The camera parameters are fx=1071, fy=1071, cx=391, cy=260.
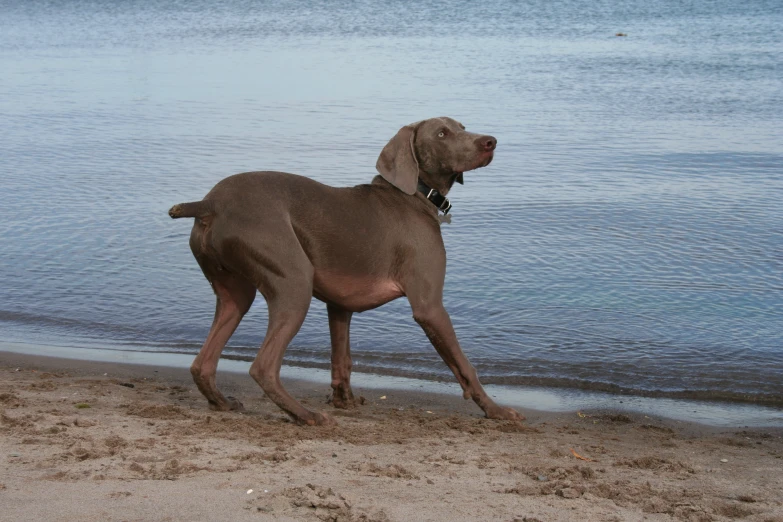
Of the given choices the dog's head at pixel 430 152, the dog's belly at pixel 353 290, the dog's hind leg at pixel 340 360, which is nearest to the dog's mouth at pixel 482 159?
the dog's head at pixel 430 152

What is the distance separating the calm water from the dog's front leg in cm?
94

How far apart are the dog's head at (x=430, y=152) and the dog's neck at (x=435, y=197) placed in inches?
2.9

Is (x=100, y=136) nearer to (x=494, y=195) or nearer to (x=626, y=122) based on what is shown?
(x=494, y=195)

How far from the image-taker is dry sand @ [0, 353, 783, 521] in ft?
13.0

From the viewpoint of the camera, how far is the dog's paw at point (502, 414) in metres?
5.71

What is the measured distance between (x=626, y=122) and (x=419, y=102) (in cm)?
351

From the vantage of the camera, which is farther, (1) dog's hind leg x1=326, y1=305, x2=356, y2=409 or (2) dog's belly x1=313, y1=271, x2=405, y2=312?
(1) dog's hind leg x1=326, y1=305, x2=356, y2=409

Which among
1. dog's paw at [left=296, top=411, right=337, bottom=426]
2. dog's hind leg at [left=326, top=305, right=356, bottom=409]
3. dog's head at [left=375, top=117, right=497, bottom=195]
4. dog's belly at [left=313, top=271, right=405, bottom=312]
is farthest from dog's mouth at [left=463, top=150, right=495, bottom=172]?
dog's paw at [left=296, top=411, right=337, bottom=426]

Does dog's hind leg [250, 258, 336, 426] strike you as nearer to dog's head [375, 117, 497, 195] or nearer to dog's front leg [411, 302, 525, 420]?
dog's front leg [411, 302, 525, 420]

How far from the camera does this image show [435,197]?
19.1 feet

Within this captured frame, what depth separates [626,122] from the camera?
16.2m

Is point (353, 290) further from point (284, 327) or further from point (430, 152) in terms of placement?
point (430, 152)

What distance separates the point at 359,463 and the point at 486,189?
7757 mm

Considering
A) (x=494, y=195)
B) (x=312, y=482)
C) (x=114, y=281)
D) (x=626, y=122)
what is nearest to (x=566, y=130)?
(x=626, y=122)
